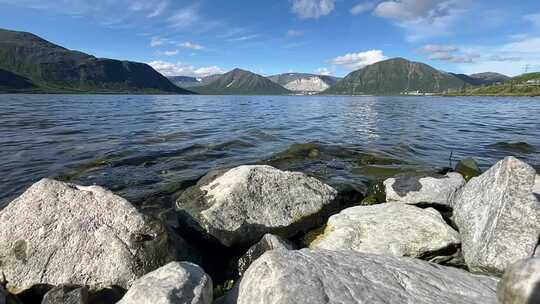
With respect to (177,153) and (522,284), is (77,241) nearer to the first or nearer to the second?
(522,284)

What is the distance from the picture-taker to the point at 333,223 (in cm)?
892

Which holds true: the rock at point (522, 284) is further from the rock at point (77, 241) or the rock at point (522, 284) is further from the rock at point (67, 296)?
the rock at point (67, 296)

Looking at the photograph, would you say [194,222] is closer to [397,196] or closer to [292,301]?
[292,301]

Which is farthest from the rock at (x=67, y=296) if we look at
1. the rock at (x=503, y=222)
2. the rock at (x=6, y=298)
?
the rock at (x=503, y=222)

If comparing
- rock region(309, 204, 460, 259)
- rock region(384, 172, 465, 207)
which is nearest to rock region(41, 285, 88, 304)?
rock region(309, 204, 460, 259)

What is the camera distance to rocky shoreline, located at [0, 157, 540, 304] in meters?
4.93

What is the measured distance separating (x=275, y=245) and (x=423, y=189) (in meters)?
5.66

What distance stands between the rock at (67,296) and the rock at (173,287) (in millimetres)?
1107

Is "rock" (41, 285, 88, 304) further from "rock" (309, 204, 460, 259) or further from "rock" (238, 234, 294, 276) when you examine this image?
"rock" (309, 204, 460, 259)

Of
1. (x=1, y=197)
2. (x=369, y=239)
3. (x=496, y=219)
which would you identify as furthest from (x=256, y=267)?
(x=1, y=197)

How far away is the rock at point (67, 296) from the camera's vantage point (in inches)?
216

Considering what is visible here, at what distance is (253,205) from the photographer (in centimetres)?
905

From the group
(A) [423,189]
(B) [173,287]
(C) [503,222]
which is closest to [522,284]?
(C) [503,222]

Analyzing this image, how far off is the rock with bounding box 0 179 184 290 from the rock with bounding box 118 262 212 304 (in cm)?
174
